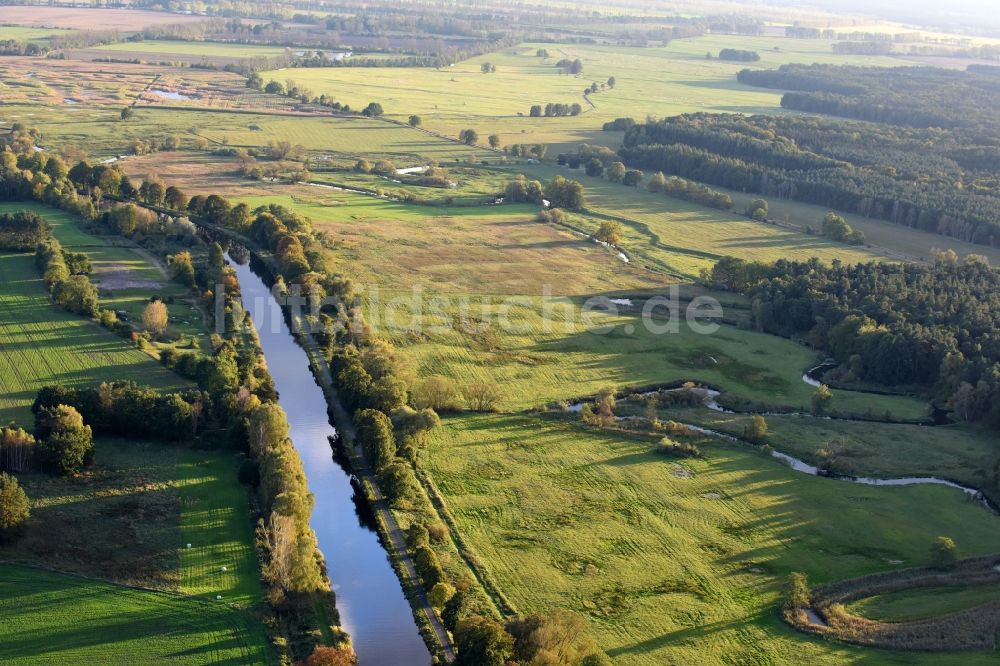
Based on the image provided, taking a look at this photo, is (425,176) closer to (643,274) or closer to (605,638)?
(643,274)

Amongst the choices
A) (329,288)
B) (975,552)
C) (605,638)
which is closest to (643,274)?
(329,288)

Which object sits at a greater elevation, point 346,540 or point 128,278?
point 128,278

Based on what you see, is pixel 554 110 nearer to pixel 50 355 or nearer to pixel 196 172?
pixel 196 172

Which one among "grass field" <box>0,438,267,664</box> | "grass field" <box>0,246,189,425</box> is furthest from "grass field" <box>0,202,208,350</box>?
"grass field" <box>0,438,267,664</box>

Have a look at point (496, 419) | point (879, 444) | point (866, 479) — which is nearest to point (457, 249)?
point (496, 419)

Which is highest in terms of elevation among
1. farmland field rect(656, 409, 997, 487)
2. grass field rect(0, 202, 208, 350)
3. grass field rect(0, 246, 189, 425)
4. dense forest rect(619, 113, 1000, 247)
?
dense forest rect(619, 113, 1000, 247)

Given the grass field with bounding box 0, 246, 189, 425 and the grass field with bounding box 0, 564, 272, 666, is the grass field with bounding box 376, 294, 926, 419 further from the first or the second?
the grass field with bounding box 0, 564, 272, 666
